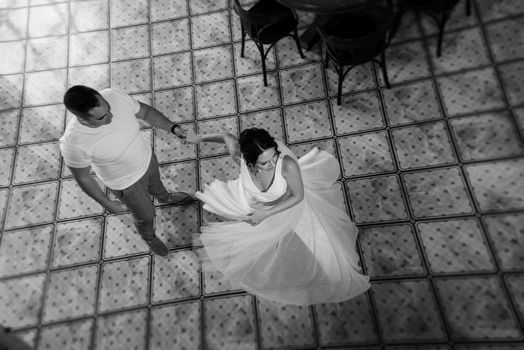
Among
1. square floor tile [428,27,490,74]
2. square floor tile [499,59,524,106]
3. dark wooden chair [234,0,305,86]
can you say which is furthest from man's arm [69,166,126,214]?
square floor tile [499,59,524,106]

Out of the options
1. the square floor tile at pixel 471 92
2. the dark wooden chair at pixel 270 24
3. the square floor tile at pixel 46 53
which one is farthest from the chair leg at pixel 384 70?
the square floor tile at pixel 46 53

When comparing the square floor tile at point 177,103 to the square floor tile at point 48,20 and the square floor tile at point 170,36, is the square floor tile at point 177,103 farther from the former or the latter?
the square floor tile at point 48,20

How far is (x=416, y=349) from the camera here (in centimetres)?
304

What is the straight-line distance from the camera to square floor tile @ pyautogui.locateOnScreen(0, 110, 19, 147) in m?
4.46

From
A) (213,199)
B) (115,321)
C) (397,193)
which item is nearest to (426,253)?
(397,193)

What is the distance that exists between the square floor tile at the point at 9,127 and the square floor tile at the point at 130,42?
4.14 feet

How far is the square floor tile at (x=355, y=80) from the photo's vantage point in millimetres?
4230

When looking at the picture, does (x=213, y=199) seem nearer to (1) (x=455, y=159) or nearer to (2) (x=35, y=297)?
(2) (x=35, y=297)

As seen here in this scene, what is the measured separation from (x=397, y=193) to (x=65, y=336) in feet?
10.0

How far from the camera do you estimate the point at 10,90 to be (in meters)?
4.80

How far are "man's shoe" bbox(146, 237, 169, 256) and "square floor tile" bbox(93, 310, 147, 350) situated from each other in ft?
1.63

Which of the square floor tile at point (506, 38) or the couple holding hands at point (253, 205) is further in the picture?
the square floor tile at point (506, 38)

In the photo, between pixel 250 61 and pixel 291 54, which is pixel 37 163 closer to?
pixel 250 61

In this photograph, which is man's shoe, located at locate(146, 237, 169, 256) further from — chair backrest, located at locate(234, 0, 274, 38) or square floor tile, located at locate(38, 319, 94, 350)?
chair backrest, located at locate(234, 0, 274, 38)
